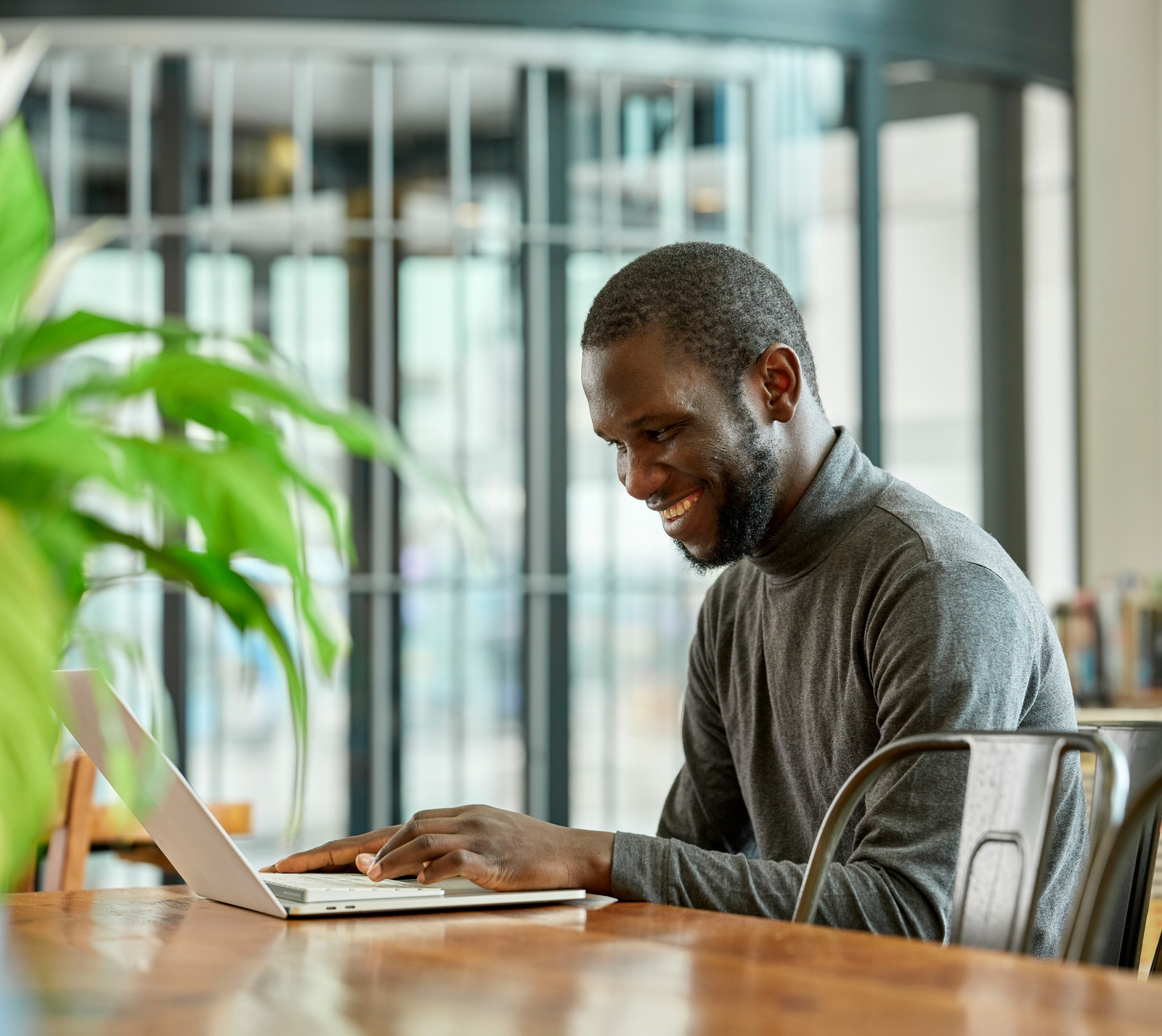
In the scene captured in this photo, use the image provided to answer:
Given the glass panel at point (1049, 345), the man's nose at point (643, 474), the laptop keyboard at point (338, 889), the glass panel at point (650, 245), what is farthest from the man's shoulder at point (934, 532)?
the glass panel at point (1049, 345)

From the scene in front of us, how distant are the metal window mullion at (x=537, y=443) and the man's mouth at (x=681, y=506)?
2.23 m

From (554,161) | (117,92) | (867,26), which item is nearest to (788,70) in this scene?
(867,26)

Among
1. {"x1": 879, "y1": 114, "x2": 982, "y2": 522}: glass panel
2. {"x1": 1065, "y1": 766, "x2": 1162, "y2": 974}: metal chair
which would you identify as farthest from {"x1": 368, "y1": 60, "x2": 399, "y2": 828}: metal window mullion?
{"x1": 1065, "y1": 766, "x2": 1162, "y2": 974}: metal chair

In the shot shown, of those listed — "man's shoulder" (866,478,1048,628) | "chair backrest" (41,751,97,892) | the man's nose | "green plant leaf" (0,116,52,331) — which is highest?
"green plant leaf" (0,116,52,331)

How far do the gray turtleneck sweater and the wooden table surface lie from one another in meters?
0.18

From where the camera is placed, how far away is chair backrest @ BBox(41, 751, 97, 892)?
2143 millimetres

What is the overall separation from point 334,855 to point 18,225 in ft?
3.56

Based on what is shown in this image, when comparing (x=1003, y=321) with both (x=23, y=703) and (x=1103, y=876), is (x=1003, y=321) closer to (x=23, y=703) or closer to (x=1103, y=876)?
(x=1103, y=876)

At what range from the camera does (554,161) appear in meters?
3.96

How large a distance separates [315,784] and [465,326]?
1.24 m

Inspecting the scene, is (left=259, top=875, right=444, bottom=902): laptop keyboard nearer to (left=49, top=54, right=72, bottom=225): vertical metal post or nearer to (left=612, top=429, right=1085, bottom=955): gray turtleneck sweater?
(left=612, top=429, right=1085, bottom=955): gray turtleneck sweater

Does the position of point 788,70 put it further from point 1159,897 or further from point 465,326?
point 1159,897

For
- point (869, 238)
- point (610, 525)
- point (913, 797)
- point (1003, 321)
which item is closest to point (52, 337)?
point (913, 797)

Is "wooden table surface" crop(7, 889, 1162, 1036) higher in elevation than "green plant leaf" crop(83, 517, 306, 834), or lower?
lower
